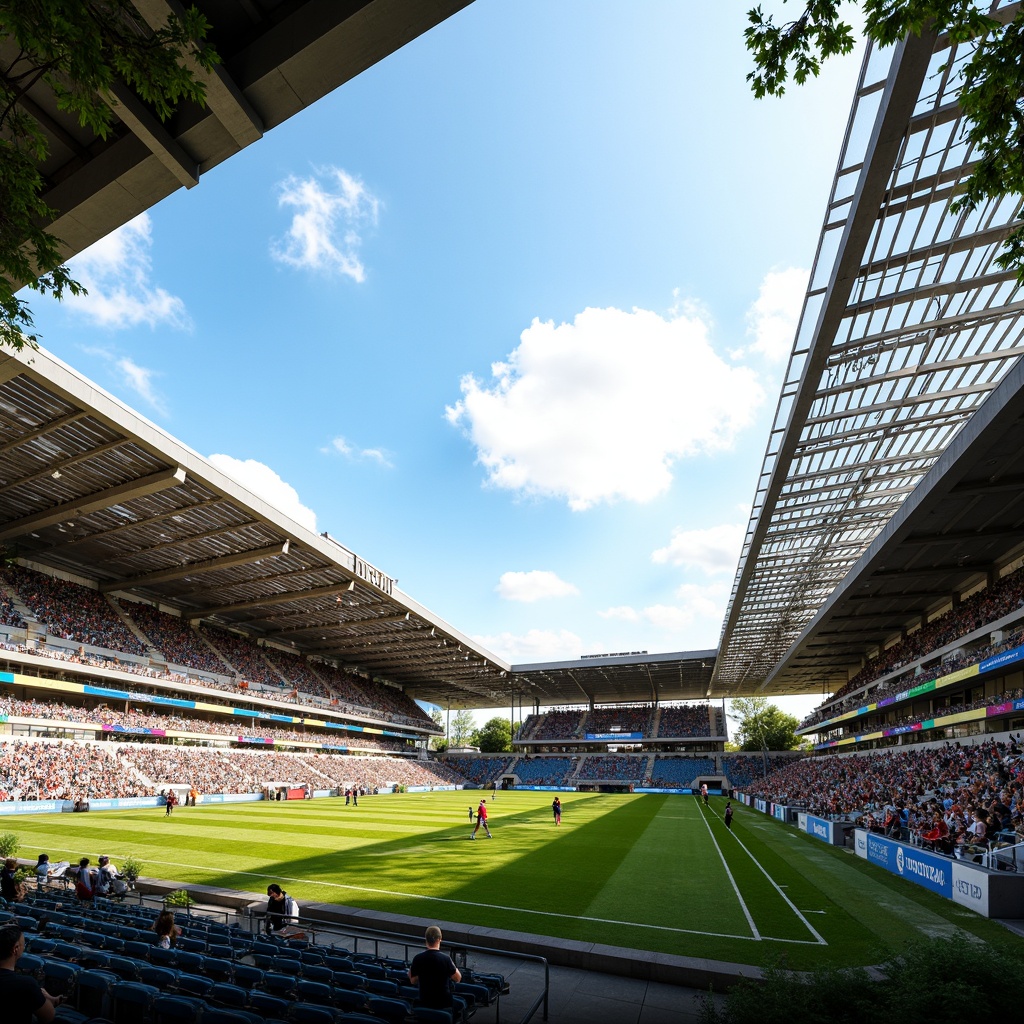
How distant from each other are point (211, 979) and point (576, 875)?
42.9 feet

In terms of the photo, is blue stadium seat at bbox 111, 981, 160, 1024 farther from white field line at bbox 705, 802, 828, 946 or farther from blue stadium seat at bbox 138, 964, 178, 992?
white field line at bbox 705, 802, 828, 946

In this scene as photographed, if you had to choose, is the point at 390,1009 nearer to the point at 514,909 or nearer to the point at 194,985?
the point at 194,985

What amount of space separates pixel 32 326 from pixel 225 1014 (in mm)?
7603

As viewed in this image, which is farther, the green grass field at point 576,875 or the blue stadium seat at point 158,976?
the green grass field at point 576,875

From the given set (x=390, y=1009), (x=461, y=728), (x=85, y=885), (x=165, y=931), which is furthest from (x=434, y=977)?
(x=461, y=728)

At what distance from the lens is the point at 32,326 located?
789cm

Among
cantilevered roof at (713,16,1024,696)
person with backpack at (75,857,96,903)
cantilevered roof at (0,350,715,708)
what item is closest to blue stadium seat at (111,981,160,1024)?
person with backpack at (75,857,96,903)

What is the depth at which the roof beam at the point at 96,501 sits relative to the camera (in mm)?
31922

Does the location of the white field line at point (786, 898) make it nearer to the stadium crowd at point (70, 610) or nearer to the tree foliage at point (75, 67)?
the tree foliage at point (75, 67)

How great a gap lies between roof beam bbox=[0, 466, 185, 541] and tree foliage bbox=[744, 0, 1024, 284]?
31.3 metres

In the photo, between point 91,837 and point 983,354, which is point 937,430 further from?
point 91,837

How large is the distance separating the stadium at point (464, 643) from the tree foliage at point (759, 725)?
159ft

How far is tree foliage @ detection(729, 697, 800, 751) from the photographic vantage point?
109 m

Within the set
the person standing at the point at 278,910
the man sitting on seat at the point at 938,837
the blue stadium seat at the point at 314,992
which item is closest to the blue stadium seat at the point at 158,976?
the blue stadium seat at the point at 314,992
